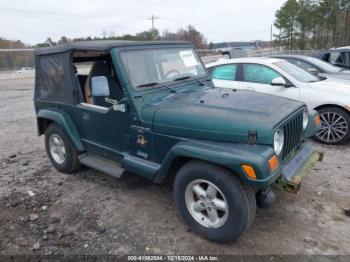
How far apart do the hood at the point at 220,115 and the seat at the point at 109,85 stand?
32.3 inches

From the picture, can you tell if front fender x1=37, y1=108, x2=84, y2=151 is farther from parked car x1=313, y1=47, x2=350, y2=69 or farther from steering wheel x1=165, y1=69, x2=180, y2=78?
parked car x1=313, y1=47, x2=350, y2=69

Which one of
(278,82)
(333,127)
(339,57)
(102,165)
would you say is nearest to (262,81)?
(278,82)

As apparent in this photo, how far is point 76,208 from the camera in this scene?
3.69m

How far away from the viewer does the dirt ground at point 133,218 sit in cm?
293

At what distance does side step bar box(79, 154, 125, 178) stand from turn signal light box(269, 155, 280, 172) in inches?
73.4

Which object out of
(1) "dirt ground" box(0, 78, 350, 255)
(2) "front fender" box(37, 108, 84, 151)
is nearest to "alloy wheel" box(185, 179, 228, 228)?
(1) "dirt ground" box(0, 78, 350, 255)

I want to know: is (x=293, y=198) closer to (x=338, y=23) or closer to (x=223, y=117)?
(x=223, y=117)

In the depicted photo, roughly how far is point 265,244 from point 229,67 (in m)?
4.35

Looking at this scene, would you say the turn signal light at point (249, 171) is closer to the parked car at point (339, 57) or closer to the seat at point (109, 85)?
the seat at point (109, 85)

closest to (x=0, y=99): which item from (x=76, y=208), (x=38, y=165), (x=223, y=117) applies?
(x=38, y=165)

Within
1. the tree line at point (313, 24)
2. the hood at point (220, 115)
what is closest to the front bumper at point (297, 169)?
the hood at point (220, 115)

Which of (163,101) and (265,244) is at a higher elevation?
(163,101)

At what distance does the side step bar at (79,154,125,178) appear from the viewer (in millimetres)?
3691

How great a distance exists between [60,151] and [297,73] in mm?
4783
